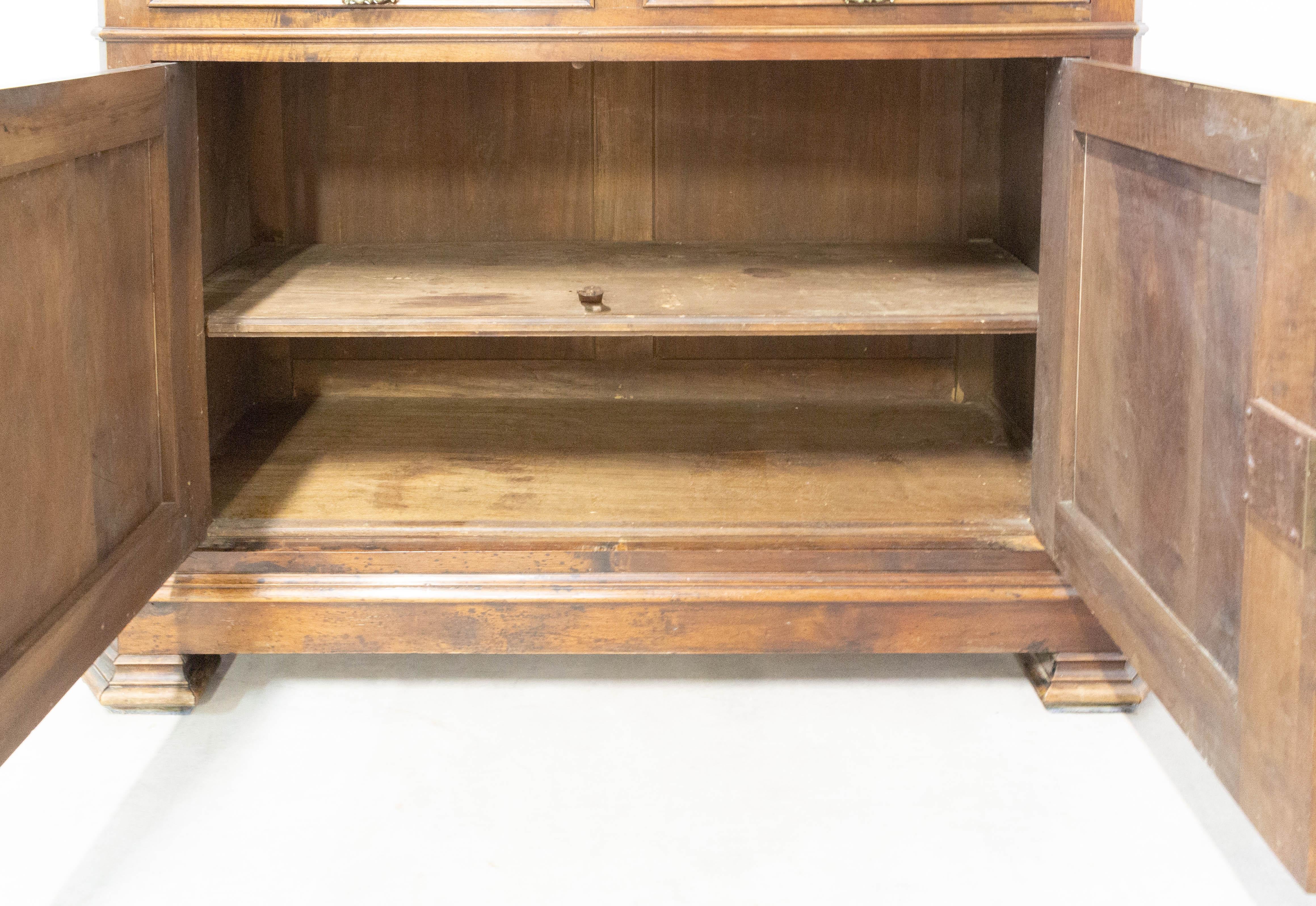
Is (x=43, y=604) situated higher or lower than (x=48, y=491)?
lower

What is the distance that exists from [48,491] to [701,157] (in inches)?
54.7

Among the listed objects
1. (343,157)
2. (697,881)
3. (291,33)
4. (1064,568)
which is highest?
(291,33)

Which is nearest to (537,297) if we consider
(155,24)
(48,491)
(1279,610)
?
(155,24)

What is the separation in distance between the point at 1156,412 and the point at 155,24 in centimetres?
125

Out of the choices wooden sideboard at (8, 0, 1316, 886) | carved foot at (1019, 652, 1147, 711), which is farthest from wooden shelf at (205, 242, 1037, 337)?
carved foot at (1019, 652, 1147, 711)

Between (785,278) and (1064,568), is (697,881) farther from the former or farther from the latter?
(785,278)

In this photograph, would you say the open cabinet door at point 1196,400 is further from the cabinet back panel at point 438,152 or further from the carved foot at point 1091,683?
the cabinet back panel at point 438,152

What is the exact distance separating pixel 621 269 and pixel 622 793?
2.79 feet

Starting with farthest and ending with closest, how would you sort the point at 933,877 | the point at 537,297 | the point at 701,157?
the point at 701,157 → the point at 537,297 → the point at 933,877

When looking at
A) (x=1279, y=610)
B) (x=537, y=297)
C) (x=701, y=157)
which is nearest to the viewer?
(x=1279, y=610)

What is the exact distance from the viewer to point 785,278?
77.7 inches

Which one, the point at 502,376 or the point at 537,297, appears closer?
the point at 537,297

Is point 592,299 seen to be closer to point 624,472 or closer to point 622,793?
point 624,472

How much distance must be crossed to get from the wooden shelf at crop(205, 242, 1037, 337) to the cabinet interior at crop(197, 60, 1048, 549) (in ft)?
0.04
